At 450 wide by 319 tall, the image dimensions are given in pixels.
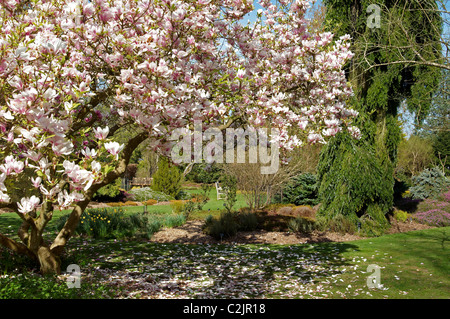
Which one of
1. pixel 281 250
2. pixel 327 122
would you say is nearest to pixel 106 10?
pixel 327 122

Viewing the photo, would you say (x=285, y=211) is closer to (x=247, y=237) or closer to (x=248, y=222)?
(x=248, y=222)

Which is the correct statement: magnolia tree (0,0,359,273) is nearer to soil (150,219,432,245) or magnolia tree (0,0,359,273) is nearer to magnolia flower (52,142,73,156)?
magnolia flower (52,142,73,156)

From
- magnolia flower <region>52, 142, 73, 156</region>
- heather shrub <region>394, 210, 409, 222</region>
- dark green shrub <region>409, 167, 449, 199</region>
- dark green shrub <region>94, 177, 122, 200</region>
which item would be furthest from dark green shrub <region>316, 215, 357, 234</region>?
dark green shrub <region>94, 177, 122, 200</region>

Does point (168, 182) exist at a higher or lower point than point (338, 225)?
higher

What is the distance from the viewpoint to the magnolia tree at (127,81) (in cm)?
279

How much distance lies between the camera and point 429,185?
1562cm

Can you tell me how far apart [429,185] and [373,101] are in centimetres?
692

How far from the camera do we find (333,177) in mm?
11039

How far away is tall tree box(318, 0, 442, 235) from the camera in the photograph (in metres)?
10.6

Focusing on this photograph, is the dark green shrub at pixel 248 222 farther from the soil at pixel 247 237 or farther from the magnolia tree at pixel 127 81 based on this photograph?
the magnolia tree at pixel 127 81

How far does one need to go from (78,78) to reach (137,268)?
384 cm

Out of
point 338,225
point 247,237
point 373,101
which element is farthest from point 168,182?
point 373,101

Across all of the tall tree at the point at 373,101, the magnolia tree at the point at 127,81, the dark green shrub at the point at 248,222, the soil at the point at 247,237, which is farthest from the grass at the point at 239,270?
the tall tree at the point at 373,101

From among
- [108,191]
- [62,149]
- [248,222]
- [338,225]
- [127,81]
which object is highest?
[127,81]
